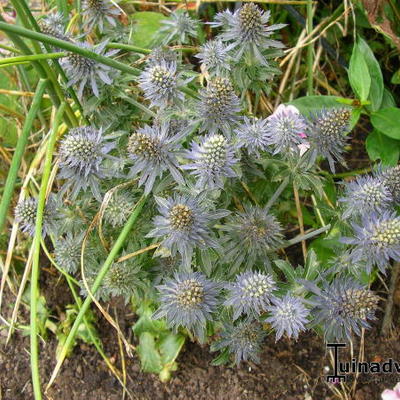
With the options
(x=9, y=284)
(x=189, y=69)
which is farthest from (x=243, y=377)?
(x=189, y=69)

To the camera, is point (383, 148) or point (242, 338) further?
point (383, 148)

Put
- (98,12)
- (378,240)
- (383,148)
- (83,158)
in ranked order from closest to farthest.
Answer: (378,240), (83,158), (98,12), (383,148)

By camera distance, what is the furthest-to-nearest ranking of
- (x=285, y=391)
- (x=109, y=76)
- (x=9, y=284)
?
(x=9, y=284) → (x=285, y=391) → (x=109, y=76)

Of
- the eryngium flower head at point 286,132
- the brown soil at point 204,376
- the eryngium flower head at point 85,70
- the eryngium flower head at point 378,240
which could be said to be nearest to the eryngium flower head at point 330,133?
the eryngium flower head at point 286,132

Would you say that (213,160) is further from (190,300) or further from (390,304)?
(390,304)

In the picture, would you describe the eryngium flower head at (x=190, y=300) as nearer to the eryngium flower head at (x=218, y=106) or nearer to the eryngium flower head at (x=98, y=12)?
the eryngium flower head at (x=218, y=106)

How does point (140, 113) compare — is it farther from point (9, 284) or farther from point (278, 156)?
A: point (9, 284)

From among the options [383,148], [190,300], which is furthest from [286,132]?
[383,148]
